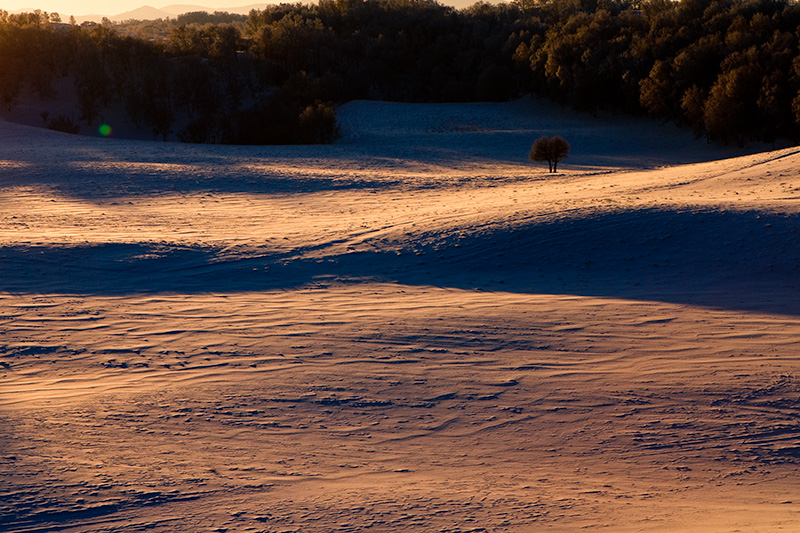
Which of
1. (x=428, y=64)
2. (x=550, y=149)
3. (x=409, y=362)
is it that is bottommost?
(x=409, y=362)

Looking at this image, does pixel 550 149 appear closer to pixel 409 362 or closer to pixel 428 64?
pixel 409 362

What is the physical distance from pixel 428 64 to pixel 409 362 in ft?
161

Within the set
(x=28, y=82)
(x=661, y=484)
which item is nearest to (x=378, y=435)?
(x=661, y=484)

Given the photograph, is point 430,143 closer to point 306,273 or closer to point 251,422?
point 306,273

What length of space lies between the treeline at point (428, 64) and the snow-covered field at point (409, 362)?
65.7ft

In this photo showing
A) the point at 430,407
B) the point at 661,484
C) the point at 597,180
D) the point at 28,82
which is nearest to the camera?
the point at 661,484

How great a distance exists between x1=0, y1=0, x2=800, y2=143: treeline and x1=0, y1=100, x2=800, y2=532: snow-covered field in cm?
2002

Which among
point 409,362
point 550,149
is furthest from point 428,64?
point 409,362

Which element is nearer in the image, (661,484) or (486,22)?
(661,484)

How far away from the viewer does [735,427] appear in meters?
5.88

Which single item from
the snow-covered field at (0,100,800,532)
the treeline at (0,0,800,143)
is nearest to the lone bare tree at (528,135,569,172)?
the snow-covered field at (0,100,800,532)

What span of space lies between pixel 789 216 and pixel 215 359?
376 inches

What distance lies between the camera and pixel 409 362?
7391 millimetres

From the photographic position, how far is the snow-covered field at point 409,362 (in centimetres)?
477
